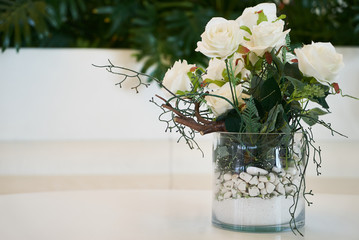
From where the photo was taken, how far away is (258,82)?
2.26 ft

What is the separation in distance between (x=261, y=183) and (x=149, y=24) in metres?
1.64

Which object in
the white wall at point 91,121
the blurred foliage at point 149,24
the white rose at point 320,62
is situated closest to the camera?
the white rose at point 320,62

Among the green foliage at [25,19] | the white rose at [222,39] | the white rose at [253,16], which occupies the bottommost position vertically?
the white rose at [222,39]

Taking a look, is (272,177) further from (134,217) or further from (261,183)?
(134,217)

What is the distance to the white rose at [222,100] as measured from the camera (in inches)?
26.5

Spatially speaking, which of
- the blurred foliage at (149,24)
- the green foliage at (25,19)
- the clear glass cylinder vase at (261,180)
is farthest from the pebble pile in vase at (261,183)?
the green foliage at (25,19)

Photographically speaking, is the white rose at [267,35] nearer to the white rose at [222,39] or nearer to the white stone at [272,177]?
the white rose at [222,39]

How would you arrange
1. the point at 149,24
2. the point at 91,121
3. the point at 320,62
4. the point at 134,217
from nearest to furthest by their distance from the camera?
the point at 320,62
the point at 134,217
the point at 91,121
the point at 149,24

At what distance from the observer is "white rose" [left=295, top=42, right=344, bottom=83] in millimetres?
631

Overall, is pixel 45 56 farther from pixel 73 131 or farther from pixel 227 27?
pixel 227 27

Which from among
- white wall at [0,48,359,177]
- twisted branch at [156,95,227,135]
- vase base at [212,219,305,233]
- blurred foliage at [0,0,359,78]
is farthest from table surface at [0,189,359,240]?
blurred foliage at [0,0,359,78]

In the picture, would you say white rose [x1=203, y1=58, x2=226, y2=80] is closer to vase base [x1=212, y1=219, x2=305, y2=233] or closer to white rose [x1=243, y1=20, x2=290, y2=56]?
white rose [x1=243, y1=20, x2=290, y2=56]


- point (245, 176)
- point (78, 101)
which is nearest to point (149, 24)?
point (78, 101)

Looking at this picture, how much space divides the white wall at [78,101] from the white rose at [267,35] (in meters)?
1.31
